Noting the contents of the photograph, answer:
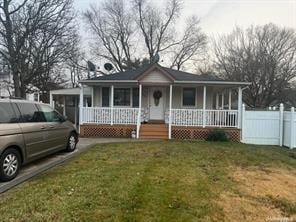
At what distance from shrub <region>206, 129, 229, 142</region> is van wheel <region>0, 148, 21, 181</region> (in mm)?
10097

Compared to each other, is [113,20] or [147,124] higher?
[113,20]

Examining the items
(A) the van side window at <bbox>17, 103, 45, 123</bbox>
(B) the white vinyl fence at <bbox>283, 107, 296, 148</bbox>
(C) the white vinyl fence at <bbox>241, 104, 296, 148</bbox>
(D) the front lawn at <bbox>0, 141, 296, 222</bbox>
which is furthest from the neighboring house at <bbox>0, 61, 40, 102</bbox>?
(B) the white vinyl fence at <bbox>283, 107, 296, 148</bbox>

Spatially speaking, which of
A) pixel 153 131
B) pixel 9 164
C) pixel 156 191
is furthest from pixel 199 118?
pixel 9 164

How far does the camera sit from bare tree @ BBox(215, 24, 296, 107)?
3594 cm

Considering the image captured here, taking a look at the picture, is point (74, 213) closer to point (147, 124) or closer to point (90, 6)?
point (147, 124)

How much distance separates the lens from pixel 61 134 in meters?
9.95

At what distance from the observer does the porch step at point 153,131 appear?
15912 millimetres

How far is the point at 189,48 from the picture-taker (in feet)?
140

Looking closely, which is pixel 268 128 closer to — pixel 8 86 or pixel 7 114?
pixel 7 114

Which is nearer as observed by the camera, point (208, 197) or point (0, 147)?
point (208, 197)

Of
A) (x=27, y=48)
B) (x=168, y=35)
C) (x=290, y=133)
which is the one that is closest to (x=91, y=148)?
(x=290, y=133)

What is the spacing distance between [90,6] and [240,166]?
39822 millimetres

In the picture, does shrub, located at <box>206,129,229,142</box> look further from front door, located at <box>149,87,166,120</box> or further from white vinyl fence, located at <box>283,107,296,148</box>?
front door, located at <box>149,87,166,120</box>

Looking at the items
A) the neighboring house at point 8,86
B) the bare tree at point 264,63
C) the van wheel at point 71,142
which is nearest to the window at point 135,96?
the van wheel at point 71,142
